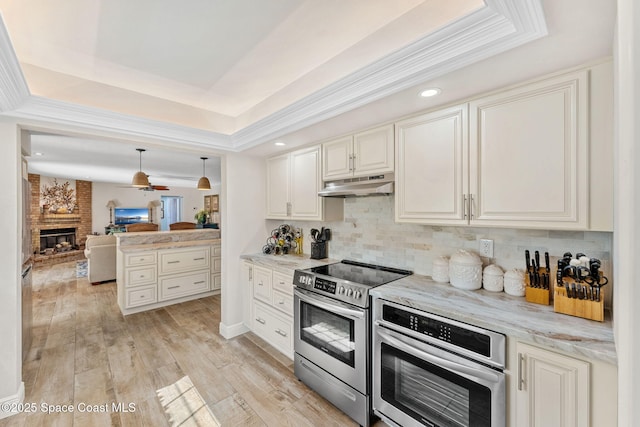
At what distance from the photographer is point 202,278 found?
4.55 metres

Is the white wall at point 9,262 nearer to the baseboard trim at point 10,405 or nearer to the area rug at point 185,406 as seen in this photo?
the baseboard trim at point 10,405

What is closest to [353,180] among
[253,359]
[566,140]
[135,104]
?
[566,140]

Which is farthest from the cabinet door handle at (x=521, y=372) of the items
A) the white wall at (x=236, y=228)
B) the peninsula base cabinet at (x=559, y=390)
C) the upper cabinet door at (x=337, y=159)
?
the white wall at (x=236, y=228)

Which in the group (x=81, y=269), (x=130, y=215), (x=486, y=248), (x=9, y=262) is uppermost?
(x=130, y=215)

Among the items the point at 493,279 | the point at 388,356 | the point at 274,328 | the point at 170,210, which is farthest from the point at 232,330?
the point at 170,210

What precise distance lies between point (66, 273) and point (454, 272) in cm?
805

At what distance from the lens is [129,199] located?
9.88 m

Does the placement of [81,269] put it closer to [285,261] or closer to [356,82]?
[285,261]

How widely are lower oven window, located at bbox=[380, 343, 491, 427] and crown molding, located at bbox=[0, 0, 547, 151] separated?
5.27 ft

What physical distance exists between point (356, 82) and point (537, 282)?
5.29 ft

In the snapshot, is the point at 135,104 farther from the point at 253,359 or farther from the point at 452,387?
the point at 452,387

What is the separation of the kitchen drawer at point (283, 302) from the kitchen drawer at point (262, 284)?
0.39ft

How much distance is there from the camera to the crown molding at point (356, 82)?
112 cm

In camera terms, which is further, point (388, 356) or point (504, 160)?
point (388, 356)
